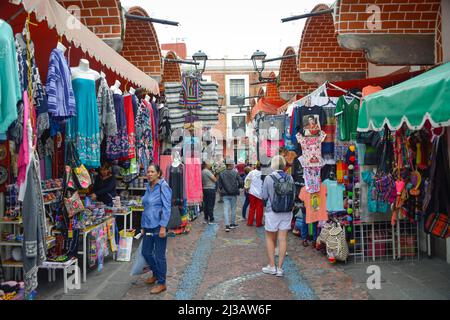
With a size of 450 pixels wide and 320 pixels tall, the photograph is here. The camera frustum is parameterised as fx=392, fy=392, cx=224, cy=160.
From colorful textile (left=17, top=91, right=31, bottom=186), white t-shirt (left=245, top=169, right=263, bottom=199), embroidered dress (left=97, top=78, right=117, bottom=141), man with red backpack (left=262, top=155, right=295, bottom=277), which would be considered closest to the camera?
colorful textile (left=17, top=91, right=31, bottom=186)

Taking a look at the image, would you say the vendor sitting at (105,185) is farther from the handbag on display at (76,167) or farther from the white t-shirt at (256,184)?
the white t-shirt at (256,184)

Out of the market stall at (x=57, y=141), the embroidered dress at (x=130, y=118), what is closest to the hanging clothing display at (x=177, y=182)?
the market stall at (x=57, y=141)

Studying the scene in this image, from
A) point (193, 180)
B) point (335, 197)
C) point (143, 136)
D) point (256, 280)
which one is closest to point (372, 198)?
point (335, 197)

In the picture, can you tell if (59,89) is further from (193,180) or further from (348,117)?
(193,180)

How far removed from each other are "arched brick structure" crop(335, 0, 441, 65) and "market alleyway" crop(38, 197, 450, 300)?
2.99 meters

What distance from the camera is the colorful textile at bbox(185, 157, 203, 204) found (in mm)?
9711

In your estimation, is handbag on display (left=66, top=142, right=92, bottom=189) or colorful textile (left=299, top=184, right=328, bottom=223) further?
colorful textile (left=299, top=184, right=328, bottom=223)

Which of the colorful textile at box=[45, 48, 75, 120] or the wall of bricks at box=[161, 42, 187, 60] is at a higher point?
the wall of bricks at box=[161, 42, 187, 60]

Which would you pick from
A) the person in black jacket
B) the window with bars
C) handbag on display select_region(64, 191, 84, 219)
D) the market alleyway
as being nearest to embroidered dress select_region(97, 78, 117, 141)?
handbag on display select_region(64, 191, 84, 219)

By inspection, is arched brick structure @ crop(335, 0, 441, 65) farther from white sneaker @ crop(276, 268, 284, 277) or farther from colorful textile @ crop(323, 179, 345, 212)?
white sneaker @ crop(276, 268, 284, 277)

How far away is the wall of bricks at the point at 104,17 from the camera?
649 cm

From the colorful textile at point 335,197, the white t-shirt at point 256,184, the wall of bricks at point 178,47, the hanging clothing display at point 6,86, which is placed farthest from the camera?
the wall of bricks at point 178,47

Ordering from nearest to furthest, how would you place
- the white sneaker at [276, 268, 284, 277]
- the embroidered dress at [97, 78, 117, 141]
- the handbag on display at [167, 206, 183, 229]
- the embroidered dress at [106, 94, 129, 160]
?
1. the embroidered dress at [97, 78, 117, 141]
2. the white sneaker at [276, 268, 284, 277]
3. the embroidered dress at [106, 94, 129, 160]
4. the handbag on display at [167, 206, 183, 229]

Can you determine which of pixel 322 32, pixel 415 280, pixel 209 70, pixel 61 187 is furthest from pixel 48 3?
pixel 209 70
